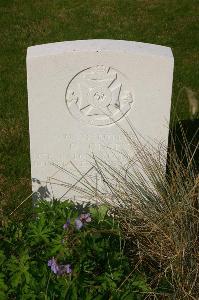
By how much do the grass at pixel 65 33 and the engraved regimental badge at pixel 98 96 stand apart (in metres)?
1.20

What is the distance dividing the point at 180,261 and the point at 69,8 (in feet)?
18.6

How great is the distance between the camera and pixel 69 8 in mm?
7824

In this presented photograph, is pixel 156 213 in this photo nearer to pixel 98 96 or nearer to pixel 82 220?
pixel 82 220

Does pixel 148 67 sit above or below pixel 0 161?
above

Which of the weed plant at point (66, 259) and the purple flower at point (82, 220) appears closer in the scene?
the weed plant at point (66, 259)

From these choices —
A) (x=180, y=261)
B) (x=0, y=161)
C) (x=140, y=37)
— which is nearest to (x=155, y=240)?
(x=180, y=261)

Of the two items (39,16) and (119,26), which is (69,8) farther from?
(119,26)

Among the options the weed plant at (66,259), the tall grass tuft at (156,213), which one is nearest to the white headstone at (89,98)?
the tall grass tuft at (156,213)

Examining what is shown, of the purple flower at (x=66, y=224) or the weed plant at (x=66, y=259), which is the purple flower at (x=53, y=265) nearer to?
the weed plant at (x=66, y=259)

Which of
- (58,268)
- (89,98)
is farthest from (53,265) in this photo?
(89,98)

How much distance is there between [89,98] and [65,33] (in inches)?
158

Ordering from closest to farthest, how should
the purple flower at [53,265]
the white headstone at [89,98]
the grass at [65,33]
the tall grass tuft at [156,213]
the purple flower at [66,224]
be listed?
the purple flower at [53,265]
the purple flower at [66,224]
the tall grass tuft at [156,213]
the white headstone at [89,98]
the grass at [65,33]

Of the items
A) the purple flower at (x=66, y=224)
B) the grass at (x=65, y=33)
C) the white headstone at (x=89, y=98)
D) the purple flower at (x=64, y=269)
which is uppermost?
the grass at (x=65, y=33)

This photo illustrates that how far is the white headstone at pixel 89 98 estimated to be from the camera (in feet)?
9.70
